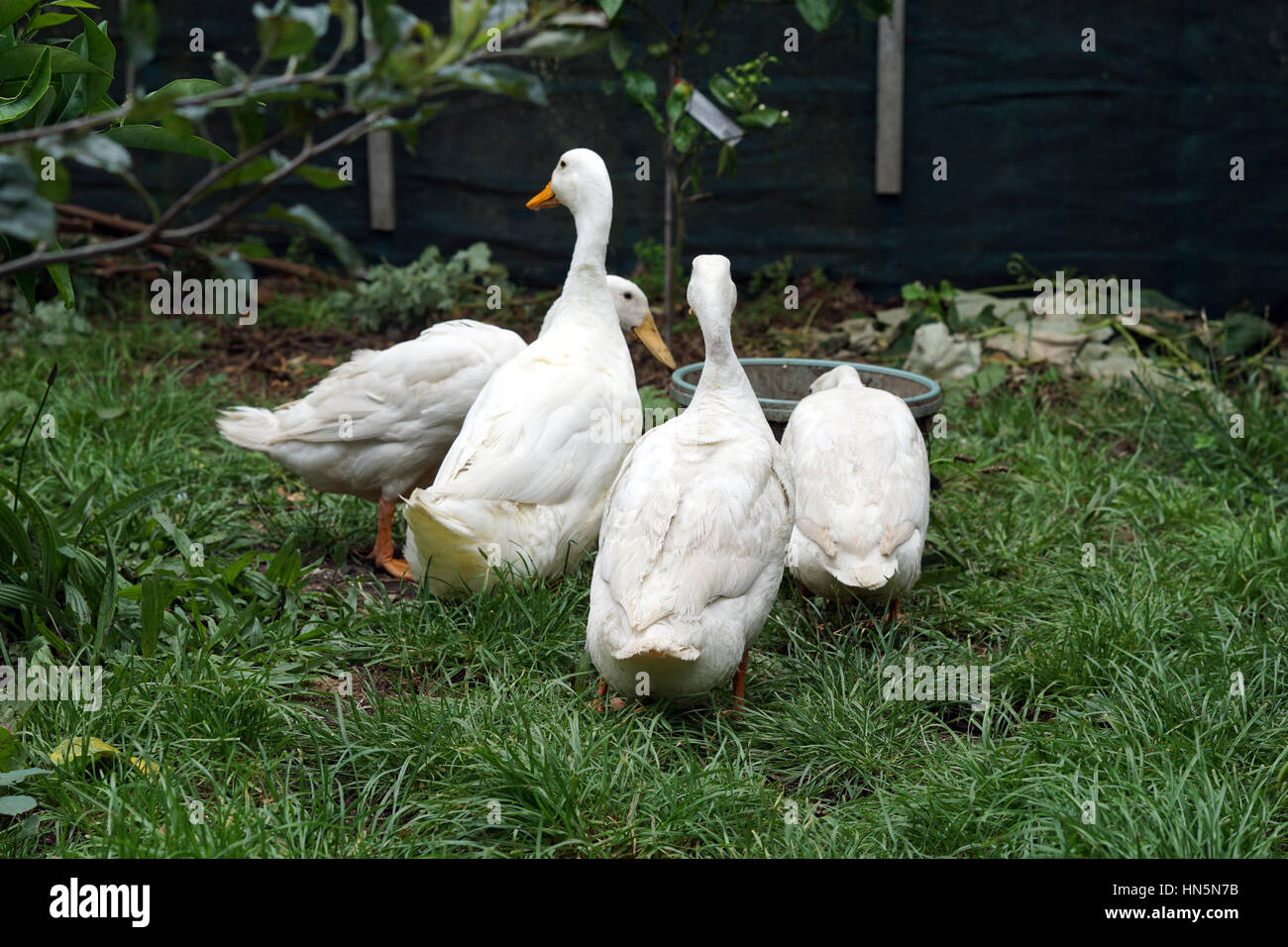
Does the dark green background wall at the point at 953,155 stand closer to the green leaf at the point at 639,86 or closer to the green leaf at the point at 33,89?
the green leaf at the point at 639,86

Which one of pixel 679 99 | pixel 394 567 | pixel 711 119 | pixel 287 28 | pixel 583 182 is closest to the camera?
pixel 287 28

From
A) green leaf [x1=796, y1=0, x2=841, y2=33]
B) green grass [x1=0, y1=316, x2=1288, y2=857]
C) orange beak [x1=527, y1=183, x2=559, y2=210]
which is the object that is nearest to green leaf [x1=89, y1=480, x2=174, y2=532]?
green grass [x1=0, y1=316, x2=1288, y2=857]

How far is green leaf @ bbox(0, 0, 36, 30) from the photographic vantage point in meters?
2.35

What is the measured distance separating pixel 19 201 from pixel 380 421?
2.74 m

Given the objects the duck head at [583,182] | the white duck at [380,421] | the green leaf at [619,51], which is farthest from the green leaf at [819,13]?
the white duck at [380,421]

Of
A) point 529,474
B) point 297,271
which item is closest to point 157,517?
point 529,474

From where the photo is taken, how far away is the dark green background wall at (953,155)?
638cm

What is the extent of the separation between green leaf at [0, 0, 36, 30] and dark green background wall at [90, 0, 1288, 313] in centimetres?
456

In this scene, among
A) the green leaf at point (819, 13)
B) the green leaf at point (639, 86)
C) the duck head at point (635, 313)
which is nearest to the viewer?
the green leaf at point (819, 13)

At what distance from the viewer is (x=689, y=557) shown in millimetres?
2684

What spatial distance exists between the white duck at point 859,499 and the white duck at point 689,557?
28cm

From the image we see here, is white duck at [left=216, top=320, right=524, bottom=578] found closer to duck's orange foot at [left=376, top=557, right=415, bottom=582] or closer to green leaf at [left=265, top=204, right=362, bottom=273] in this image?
duck's orange foot at [left=376, top=557, right=415, bottom=582]

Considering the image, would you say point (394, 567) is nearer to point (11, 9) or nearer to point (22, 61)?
point (22, 61)

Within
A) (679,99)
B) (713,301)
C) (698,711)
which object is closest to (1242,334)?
(679,99)
